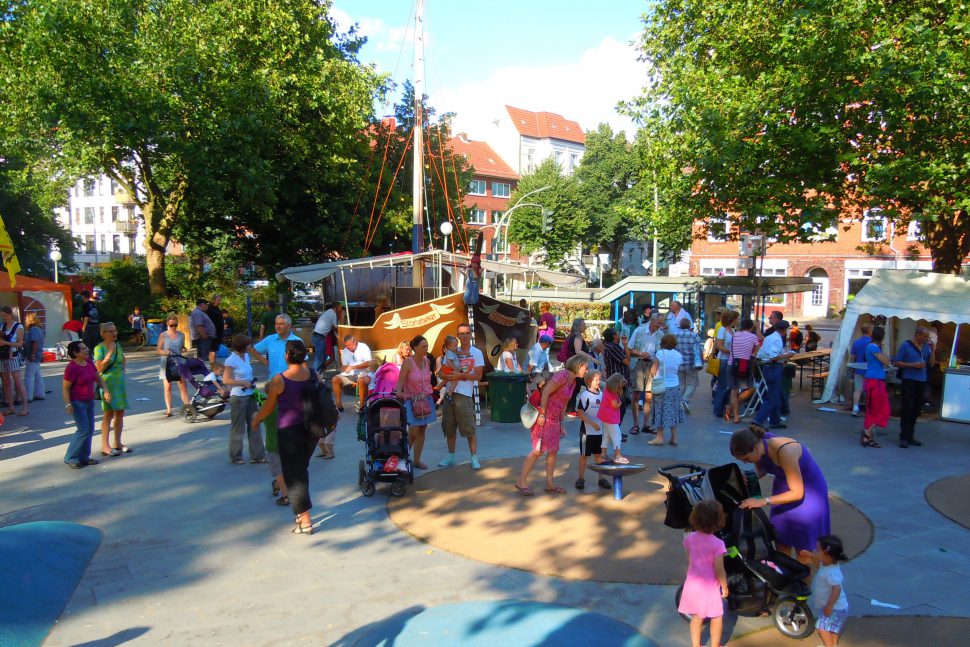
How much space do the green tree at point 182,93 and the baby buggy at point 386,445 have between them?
1501 centimetres

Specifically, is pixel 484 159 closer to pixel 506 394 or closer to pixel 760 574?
pixel 506 394

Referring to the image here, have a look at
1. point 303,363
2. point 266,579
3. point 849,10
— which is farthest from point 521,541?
point 849,10

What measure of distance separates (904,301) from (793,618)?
1002cm

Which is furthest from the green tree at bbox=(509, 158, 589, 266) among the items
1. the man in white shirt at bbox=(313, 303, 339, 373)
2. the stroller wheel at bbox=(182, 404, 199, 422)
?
the stroller wheel at bbox=(182, 404, 199, 422)

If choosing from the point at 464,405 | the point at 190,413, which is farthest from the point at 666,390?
the point at 190,413

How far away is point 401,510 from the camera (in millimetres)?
7395

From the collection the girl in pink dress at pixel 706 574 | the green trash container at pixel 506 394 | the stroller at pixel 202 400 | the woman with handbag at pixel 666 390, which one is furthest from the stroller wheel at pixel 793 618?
the stroller at pixel 202 400

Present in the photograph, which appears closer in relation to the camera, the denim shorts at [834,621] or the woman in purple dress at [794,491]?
the denim shorts at [834,621]

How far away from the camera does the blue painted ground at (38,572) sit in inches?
184

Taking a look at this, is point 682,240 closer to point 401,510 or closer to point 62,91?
point 401,510

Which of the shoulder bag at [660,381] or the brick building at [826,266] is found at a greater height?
the brick building at [826,266]

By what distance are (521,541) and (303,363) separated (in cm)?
267

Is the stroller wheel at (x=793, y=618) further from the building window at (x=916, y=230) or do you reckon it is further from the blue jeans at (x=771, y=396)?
the building window at (x=916, y=230)

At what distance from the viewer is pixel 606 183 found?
50.7m
